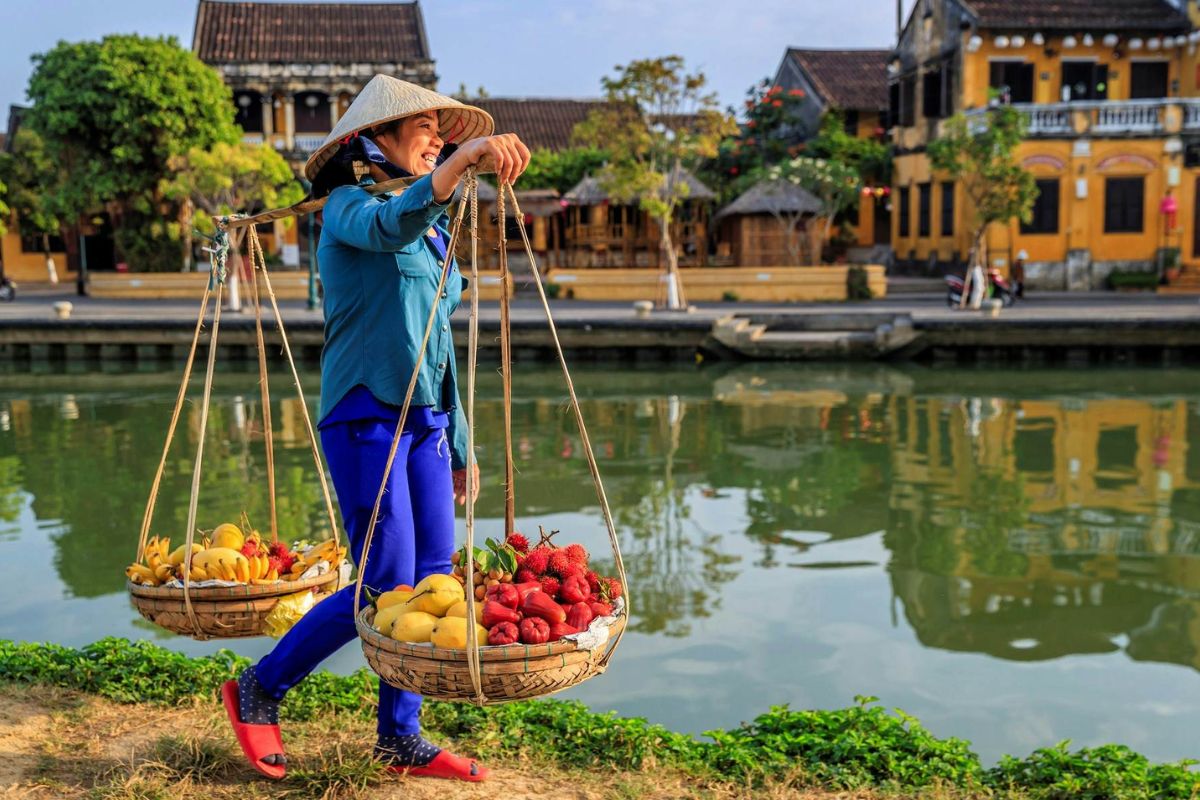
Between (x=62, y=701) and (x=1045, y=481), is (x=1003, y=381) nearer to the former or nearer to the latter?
(x=1045, y=481)

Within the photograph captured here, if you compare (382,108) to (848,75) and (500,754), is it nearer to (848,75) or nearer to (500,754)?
(500,754)

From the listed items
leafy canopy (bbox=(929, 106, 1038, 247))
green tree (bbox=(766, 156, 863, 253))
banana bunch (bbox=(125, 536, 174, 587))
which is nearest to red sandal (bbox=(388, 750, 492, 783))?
banana bunch (bbox=(125, 536, 174, 587))

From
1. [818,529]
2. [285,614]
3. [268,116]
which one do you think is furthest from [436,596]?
[268,116]

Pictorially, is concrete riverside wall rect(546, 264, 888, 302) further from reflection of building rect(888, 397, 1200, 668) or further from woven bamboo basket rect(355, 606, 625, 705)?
woven bamboo basket rect(355, 606, 625, 705)

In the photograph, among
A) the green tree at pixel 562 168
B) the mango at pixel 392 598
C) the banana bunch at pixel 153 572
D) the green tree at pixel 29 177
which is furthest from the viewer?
the green tree at pixel 562 168

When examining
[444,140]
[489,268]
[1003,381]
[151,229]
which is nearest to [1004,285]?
[1003,381]

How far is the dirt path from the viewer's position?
2.63 meters

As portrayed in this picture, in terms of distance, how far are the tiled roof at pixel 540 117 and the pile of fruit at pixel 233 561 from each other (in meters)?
24.1

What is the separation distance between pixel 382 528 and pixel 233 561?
576mm

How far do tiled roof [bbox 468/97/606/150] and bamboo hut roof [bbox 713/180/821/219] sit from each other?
665 centimetres

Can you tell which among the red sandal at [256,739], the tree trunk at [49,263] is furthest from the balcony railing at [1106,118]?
the red sandal at [256,739]

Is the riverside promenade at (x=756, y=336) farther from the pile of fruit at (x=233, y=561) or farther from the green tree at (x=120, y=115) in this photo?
the pile of fruit at (x=233, y=561)

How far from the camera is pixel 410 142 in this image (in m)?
2.64

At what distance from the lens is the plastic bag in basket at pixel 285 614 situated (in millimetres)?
2891
